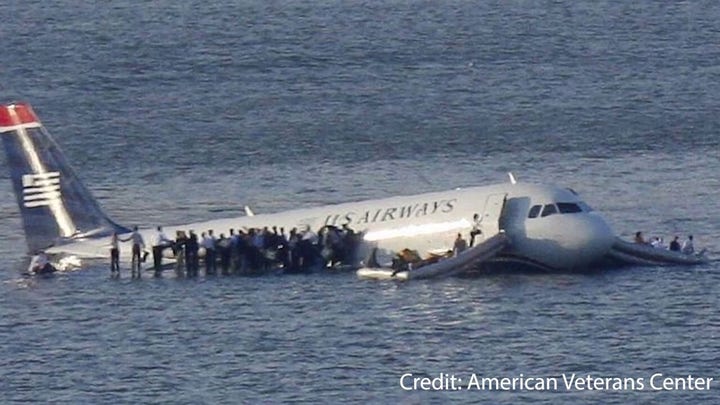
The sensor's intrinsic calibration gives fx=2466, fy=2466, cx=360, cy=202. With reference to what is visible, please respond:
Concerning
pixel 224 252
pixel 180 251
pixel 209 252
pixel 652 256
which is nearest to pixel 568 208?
pixel 652 256

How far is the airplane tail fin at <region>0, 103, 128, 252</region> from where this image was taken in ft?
345

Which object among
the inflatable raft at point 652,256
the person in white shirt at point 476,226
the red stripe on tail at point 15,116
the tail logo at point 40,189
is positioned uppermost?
the red stripe on tail at point 15,116

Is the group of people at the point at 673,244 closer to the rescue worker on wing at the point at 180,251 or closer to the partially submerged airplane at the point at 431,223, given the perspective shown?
the partially submerged airplane at the point at 431,223

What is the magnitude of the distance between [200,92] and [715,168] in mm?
42209

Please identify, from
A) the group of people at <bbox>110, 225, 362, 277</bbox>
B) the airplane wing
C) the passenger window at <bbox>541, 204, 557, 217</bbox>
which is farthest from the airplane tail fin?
the passenger window at <bbox>541, 204, 557, 217</bbox>

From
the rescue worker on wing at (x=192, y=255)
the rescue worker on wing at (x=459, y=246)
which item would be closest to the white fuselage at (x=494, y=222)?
the rescue worker on wing at (x=459, y=246)

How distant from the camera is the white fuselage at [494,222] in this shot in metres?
96.0

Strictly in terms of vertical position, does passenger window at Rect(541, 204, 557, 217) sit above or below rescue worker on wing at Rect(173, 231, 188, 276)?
above

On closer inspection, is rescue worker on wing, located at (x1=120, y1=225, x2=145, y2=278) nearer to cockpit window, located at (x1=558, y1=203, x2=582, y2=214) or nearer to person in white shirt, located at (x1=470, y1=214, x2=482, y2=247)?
person in white shirt, located at (x1=470, y1=214, x2=482, y2=247)

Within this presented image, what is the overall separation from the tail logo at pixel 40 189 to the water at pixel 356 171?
312 centimetres

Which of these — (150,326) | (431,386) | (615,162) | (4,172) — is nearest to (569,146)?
(615,162)

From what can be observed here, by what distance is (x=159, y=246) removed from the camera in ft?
328

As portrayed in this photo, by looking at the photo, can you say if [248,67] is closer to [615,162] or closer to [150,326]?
[615,162]

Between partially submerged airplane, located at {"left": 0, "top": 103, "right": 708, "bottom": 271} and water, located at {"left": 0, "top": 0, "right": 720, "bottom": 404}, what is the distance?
49.3 inches
